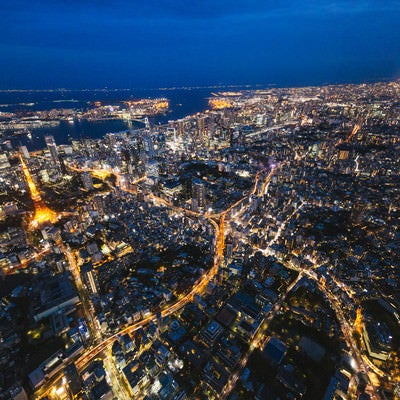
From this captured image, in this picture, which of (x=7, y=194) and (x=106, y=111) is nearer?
(x=7, y=194)

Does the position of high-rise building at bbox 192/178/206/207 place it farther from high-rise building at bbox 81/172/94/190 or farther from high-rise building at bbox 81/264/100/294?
high-rise building at bbox 81/172/94/190

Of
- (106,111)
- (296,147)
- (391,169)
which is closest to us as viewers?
(391,169)

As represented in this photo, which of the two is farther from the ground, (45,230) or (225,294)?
(45,230)

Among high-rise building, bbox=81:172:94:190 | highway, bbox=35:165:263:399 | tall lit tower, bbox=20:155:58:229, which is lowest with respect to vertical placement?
highway, bbox=35:165:263:399

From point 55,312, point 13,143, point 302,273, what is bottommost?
point 302,273

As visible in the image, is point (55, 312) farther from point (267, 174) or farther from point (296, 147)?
point (296, 147)

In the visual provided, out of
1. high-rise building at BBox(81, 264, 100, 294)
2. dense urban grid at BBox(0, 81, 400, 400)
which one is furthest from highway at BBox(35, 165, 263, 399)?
high-rise building at BBox(81, 264, 100, 294)

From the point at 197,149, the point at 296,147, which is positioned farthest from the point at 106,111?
the point at 296,147

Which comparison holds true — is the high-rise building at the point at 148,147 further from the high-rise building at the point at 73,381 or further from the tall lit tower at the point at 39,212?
the high-rise building at the point at 73,381
